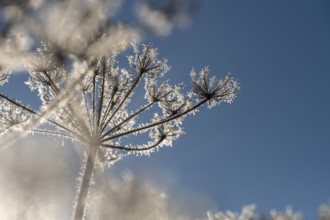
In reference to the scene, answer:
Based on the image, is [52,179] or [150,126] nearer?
[150,126]

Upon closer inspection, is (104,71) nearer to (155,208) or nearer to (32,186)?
(155,208)

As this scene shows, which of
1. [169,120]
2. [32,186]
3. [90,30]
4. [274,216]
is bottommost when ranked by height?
[90,30]

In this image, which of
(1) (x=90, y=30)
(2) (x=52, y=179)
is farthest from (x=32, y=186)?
(1) (x=90, y=30)

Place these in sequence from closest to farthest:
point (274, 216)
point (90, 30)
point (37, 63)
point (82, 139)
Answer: point (90, 30) → point (37, 63) → point (82, 139) → point (274, 216)

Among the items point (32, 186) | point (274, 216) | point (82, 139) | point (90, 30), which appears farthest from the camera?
point (32, 186)

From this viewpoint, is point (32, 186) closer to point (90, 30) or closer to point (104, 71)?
point (104, 71)

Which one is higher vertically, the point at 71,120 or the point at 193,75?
the point at 193,75
